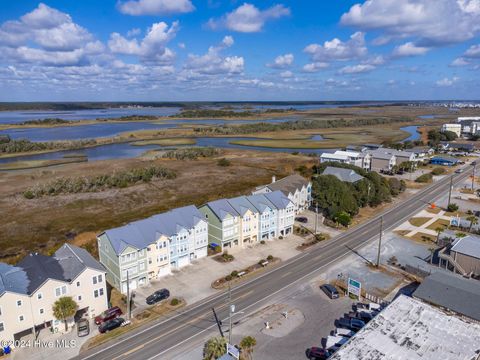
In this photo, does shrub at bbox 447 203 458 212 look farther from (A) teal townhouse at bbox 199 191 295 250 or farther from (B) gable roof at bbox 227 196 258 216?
(B) gable roof at bbox 227 196 258 216

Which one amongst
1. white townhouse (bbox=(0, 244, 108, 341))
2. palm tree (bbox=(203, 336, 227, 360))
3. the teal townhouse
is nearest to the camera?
palm tree (bbox=(203, 336, 227, 360))

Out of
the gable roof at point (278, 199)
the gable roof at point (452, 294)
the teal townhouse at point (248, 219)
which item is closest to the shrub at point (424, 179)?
the teal townhouse at point (248, 219)

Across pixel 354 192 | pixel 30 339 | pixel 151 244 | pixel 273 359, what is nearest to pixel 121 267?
pixel 151 244

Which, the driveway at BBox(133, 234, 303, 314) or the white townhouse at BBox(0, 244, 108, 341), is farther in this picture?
the driveway at BBox(133, 234, 303, 314)

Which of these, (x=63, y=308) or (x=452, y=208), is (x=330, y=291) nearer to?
(x=63, y=308)

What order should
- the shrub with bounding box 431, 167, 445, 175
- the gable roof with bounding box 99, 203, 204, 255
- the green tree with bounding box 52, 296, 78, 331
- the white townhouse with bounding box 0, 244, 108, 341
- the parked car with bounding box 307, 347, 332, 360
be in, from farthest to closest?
the shrub with bounding box 431, 167, 445, 175 < the gable roof with bounding box 99, 203, 204, 255 < the green tree with bounding box 52, 296, 78, 331 < the white townhouse with bounding box 0, 244, 108, 341 < the parked car with bounding box 307, 347, 332, 360

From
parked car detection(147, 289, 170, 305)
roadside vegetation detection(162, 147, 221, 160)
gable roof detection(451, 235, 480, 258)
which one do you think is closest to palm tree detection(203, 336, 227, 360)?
parked car detection(147, 289, 170, 305)

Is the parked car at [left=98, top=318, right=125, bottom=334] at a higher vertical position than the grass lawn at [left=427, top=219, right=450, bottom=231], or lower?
lower
